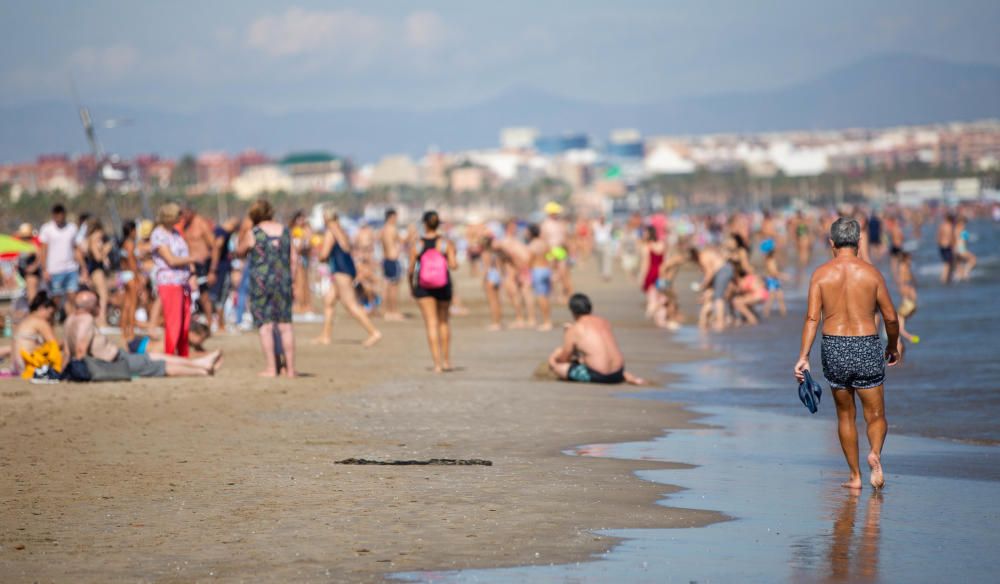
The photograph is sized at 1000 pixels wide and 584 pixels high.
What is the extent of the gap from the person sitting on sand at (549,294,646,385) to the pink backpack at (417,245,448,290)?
1248 mm

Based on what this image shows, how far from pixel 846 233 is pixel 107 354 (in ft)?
22.5

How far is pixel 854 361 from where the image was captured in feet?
23.6

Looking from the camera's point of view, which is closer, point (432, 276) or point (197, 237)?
point (432, 276)

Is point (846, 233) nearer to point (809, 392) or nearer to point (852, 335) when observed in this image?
point (852, 335)

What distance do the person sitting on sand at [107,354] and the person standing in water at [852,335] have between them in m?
6.37

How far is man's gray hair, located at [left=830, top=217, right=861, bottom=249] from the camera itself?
24.1 ft

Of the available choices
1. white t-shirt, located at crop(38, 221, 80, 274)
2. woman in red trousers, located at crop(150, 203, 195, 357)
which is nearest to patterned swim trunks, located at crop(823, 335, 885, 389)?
woman in red trousers, located at crop(150, 203, 195, 357)

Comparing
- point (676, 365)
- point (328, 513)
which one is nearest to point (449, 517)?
point (328, 513)

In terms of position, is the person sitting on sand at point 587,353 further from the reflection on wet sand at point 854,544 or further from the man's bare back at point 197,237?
the reflection on wet sand at point 854,544

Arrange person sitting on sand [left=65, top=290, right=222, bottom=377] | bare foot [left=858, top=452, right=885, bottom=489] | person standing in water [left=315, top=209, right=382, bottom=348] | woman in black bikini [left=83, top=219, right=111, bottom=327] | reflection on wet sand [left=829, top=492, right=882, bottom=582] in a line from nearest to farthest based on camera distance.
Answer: reflection on wet sand [left=829, top=492, right=882, bottom=582] < bare foot [left=858, top=452, right=885, bottom=489] < person sitting on sand [left=65, top=290, right=222, bottom=377] < person standing in water [left=315, top=209, right=382, bottom=348] < woman in black bikini [left=83, top=219, right=111, bottom=327]

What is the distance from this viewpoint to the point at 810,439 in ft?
30.4

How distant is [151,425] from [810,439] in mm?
4296

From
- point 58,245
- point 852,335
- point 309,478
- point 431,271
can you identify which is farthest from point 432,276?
point 58,245

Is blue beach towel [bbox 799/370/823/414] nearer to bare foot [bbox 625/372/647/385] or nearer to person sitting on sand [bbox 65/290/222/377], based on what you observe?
bare foot [bbox 625/372/647/385]
